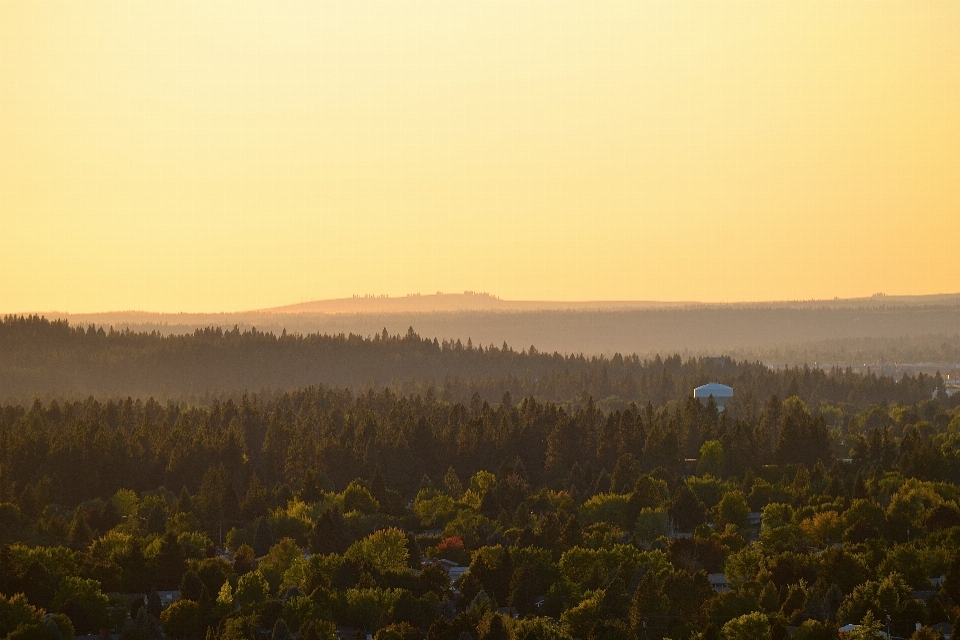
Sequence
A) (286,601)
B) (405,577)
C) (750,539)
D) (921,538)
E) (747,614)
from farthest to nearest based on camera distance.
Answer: (750,539) → (921,538) → (405,577) → (286,601) → (747,614)

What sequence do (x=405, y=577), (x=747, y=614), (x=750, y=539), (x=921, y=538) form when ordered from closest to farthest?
(x=747, y=614) → (x=405, y=577) → (x=921, y=538) → (x=750, y=539)

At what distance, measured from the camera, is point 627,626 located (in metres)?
134

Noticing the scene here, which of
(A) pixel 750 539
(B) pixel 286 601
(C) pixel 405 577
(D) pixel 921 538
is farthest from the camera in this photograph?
(A) pixel 750 539

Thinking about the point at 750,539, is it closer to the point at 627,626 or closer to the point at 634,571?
the point at 634,571

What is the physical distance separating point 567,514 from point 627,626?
63049 millimetres

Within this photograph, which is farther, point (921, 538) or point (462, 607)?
point (921, 538)

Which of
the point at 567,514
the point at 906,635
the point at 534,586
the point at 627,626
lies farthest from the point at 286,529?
the point at 906,635

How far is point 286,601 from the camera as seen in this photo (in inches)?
5541

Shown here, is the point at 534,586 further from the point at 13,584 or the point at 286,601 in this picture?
the point at 13,584

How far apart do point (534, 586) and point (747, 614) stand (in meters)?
26.3

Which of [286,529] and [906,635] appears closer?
[906,635]

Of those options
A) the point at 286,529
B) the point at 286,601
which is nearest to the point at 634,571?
the point at 286,601

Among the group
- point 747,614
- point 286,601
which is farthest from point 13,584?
point 747,614

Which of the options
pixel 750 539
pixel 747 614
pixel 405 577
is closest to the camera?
pixel 747 614
